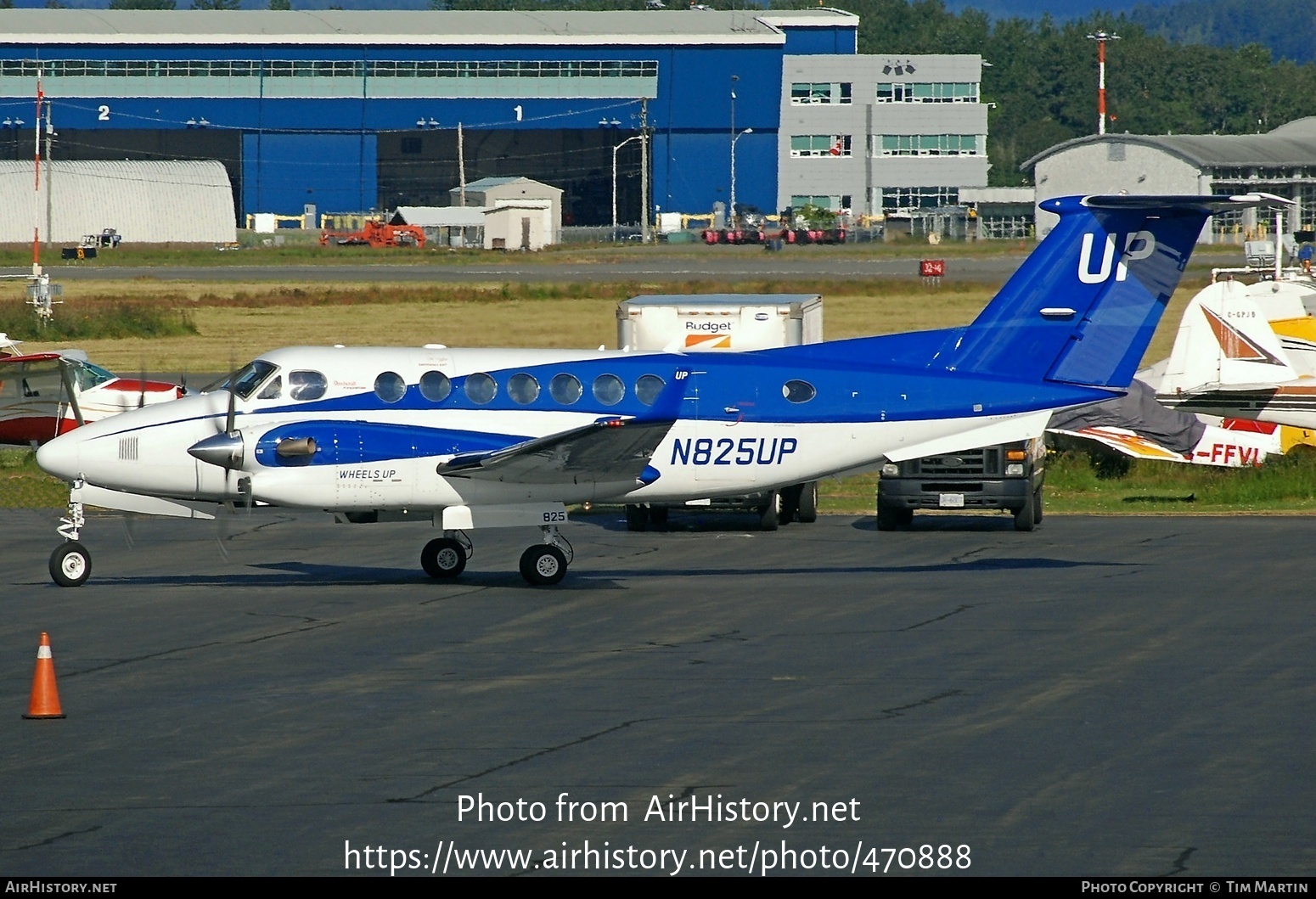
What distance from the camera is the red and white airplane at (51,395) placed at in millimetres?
27516

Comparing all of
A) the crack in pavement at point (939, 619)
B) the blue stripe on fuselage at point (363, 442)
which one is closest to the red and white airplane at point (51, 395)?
the blue stripe on fuselage at point (363, 442)

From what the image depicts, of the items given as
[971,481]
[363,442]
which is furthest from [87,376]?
[971,481]

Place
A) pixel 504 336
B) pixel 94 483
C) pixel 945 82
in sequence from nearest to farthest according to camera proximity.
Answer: pixel 94 483 < pixel 504 336 < pixel 945 82

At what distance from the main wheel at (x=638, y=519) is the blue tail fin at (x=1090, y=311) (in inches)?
254

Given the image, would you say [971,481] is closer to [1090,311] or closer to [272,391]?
[1090,311]

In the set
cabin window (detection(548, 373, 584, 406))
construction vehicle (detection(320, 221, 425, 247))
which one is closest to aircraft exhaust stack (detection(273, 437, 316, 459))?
cabin window (detection(548, 373, 584, 406))

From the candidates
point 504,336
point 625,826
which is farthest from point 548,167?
point 625,826

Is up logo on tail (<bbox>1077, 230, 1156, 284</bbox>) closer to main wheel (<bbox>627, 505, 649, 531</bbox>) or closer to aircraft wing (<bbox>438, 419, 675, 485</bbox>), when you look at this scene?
aircraft wing (<bbox>438, 419, 675, 485</bbox>)

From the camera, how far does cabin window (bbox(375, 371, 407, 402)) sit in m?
18.4

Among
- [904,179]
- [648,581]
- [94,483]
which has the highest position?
[904,179]

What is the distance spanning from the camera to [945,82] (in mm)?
123250

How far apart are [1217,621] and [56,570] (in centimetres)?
1186
